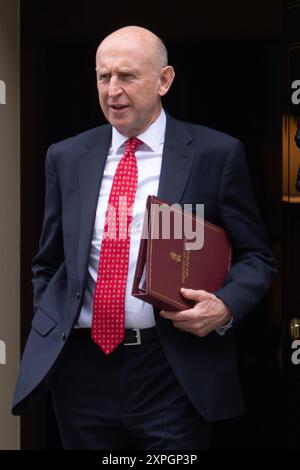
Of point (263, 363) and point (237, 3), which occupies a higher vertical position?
point (237, 3)

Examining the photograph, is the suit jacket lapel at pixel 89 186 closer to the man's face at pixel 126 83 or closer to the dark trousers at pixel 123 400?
the man's face at pixel 126 83

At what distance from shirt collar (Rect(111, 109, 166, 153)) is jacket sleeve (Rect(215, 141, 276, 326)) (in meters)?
0.28

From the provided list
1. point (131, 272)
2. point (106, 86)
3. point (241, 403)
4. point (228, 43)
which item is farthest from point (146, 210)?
point (228, 43)

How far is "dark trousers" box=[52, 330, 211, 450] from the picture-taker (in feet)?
12.0

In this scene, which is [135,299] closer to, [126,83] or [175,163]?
[175,163]

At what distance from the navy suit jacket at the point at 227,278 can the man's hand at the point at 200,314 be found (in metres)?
0.05

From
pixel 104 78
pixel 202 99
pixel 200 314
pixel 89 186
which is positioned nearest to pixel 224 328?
pixel 200 314

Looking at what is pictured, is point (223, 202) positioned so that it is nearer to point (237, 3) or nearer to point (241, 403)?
point (241, 403)

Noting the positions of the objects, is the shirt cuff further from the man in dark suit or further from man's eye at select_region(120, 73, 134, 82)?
man's eye at select_region(120, 73, 134, 82)

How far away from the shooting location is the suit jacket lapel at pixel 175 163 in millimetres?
3651

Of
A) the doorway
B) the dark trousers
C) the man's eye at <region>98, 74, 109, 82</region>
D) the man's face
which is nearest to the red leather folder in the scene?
the dark trousers

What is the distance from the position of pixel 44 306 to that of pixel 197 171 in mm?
762

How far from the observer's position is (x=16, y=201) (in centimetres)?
471

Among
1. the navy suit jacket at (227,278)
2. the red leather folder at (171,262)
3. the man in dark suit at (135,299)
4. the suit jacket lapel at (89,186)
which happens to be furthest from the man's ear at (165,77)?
the red leather folder at (171,262)
